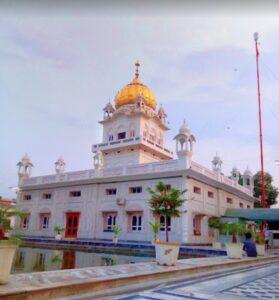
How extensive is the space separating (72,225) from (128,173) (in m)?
6.02

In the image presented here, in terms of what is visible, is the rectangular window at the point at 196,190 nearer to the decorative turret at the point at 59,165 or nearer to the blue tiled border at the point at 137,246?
the blue tiled border at the point at 137,246

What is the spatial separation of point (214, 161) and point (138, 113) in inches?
308

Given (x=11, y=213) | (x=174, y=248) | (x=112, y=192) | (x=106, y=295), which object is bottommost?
(x=106, y=295)

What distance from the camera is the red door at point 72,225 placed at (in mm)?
23516

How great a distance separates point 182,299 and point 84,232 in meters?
18.6

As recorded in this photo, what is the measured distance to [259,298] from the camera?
535cm

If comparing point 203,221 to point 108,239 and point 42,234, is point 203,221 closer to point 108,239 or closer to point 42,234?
point 108,239

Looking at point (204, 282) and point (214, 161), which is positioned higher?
point (214, 161)

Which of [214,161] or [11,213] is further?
[214,161]

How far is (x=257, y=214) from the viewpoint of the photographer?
72.8ft

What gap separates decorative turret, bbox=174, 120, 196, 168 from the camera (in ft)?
64.3

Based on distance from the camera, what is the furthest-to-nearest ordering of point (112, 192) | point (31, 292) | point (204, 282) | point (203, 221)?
point (112, 192) < point (203, 221) < point (204, 282) < point (31, 292)

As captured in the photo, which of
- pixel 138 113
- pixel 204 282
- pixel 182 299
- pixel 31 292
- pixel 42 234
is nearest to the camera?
pixel 31 292

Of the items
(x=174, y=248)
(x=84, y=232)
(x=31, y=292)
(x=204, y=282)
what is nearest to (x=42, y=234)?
(x=84, y=232)
